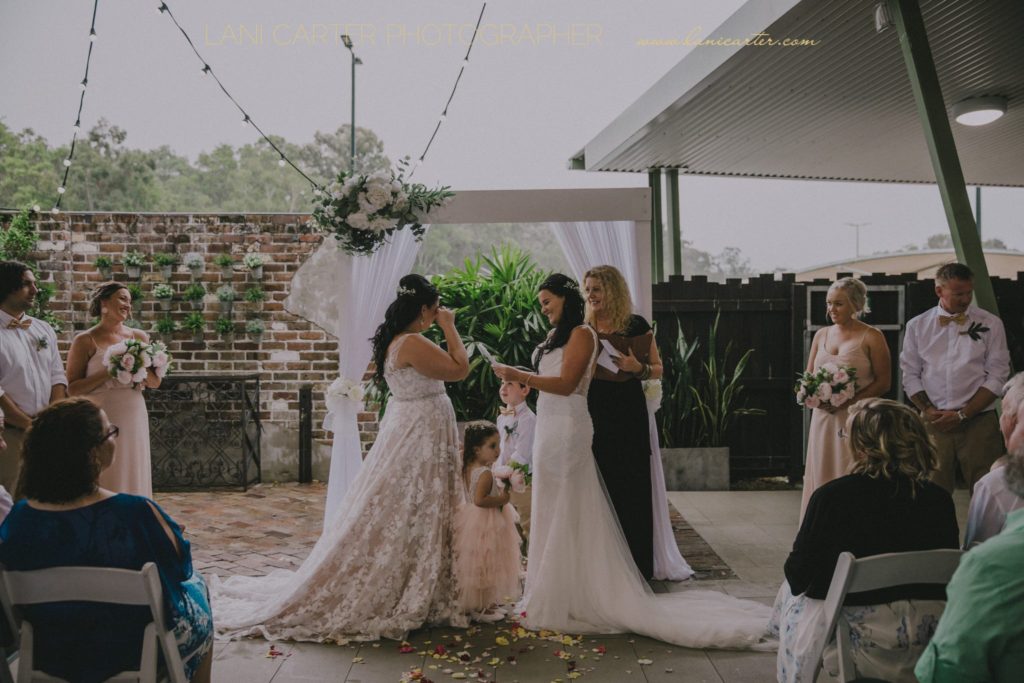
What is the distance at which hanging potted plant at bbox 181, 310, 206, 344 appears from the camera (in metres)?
7.13

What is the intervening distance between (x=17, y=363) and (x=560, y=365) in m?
2.89

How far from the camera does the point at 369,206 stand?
435 centimetres

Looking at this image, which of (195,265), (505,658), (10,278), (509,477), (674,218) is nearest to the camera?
(505,658)

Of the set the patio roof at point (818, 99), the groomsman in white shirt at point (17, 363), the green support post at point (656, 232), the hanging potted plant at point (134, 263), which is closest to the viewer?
the groomsman in white shirt at point (17, 363)

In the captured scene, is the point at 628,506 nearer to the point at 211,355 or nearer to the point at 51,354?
the point at 51,354

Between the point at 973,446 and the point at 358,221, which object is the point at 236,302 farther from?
the point at 973,446

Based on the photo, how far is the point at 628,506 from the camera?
14.3 ft

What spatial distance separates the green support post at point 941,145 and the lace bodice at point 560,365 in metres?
2.62

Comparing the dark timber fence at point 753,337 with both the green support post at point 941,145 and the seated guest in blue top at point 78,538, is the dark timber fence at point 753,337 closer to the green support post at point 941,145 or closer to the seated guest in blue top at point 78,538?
the green support post at point 941,145

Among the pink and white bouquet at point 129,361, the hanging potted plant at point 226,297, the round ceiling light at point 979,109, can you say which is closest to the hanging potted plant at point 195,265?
the hanging potted plant at point 226,297

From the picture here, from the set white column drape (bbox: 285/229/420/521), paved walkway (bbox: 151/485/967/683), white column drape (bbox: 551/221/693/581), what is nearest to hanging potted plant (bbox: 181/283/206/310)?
white column drape (bbox: 285/229/420/521)

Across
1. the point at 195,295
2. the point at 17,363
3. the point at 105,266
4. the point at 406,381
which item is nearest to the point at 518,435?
the point at 406,381

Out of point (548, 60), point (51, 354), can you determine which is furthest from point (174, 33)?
point (51, 354)

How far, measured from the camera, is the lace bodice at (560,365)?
149 inches
